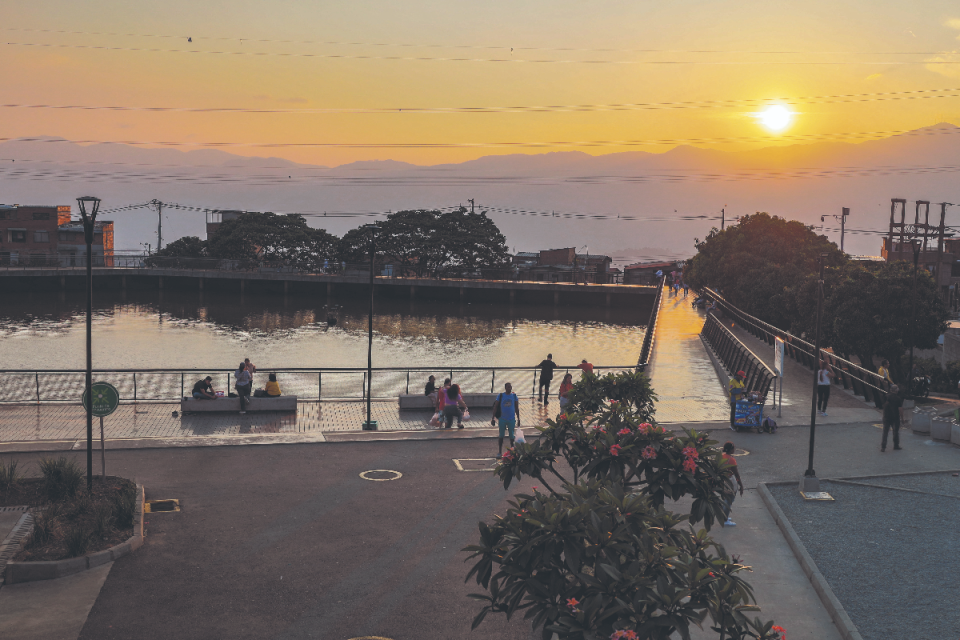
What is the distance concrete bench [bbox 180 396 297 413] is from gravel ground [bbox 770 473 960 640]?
590 inches

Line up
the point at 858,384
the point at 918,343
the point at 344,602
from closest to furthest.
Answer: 1. the point at 344,602
2. the point at 858,384
3. the point at 918,343

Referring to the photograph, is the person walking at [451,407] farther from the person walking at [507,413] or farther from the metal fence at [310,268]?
the metal fence at [310,268]

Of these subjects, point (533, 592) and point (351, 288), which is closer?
point (533, 592)

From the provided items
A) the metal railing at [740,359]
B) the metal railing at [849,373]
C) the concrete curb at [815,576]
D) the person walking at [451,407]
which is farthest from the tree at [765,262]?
the concrete curb at [815,576]

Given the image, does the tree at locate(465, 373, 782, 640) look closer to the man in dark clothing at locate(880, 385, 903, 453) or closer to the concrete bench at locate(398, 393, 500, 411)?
the man in dark clothing at locate(880, 385, 903, 453)

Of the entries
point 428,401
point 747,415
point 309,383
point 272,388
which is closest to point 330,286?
point 309,383

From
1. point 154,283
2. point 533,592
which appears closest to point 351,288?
point 154,283

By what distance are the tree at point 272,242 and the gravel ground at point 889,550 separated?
120 m

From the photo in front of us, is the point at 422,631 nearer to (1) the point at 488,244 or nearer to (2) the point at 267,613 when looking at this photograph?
(2) the point at 267,613

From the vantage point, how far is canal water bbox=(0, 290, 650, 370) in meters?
58.0

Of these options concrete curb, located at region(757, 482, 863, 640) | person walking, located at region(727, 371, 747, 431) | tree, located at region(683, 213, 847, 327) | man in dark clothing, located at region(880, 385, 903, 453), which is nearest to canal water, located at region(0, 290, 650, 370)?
tree, located at region(683, 213, 847, 327)

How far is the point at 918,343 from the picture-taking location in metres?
38.0

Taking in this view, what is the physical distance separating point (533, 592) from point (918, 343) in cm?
3753

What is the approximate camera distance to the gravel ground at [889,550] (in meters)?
10.5
